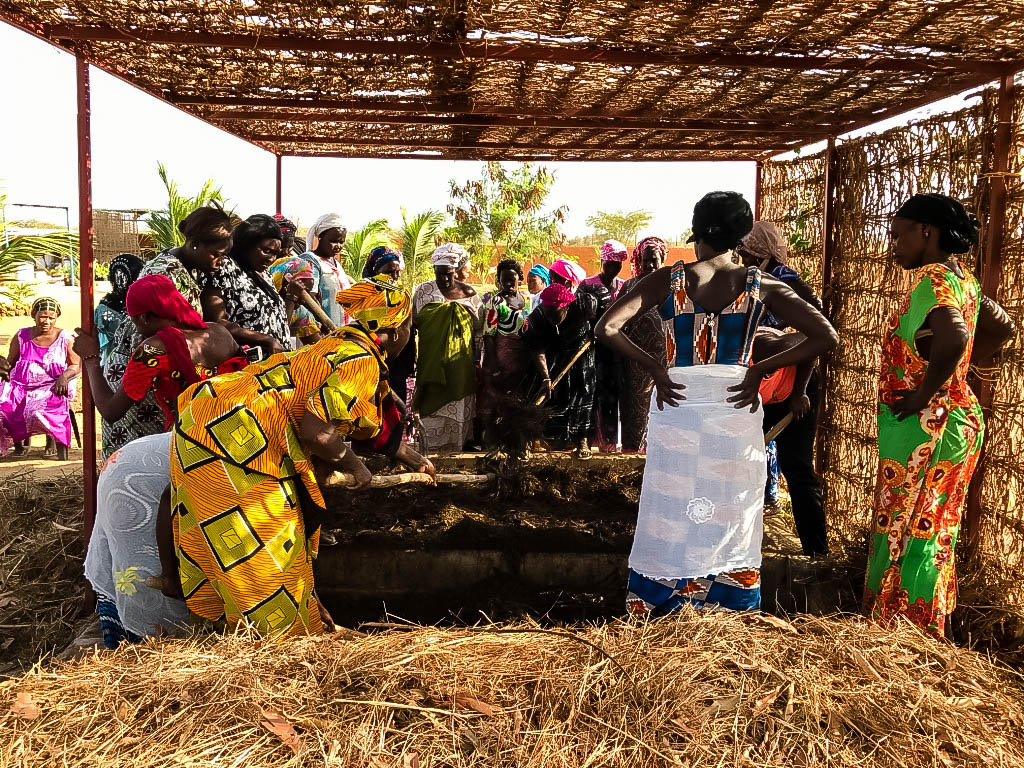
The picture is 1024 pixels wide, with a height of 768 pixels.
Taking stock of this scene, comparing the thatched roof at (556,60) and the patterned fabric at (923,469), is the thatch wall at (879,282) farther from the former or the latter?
the patterned fabric at (923,469)

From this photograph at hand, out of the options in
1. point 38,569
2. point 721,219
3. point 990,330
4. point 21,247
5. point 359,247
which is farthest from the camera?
point 359,247

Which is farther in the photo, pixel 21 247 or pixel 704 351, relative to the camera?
pixel 21 247

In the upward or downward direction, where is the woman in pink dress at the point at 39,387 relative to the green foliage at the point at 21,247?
downward

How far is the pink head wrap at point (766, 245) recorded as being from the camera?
4887mm

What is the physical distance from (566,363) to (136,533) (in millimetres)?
4211

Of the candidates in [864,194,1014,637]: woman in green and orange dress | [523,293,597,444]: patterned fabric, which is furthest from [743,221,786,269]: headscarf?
[523,293,597,444]: patterned fabric

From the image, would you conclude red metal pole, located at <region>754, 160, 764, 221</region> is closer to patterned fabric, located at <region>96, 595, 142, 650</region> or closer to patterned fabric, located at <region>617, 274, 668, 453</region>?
patterned fabric, located at <region>617, 274, 668, 453</region>

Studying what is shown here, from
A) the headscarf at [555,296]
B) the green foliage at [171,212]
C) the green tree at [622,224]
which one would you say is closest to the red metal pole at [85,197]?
the headscarf at [555,296]

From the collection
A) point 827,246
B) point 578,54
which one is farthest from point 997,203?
point 578,54

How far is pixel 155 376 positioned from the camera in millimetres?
3266

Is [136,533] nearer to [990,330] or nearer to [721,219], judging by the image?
[721,219]

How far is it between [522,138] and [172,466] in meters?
Answer: 5.06

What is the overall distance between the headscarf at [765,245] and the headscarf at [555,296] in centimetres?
192

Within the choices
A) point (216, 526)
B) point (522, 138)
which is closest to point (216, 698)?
point (216, 526)
